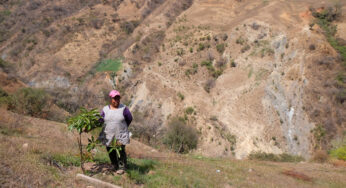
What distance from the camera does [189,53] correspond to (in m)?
25.7

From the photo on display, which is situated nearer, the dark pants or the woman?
the woman

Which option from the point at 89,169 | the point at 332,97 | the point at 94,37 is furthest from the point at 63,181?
the point at 94,37

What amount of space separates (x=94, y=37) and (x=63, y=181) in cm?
3901

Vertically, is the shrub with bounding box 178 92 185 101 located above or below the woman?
below

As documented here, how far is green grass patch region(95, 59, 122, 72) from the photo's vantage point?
92.4 feet

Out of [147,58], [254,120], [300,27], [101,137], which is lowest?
[254,120]

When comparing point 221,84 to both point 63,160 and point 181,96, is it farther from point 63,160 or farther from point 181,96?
point 63,160

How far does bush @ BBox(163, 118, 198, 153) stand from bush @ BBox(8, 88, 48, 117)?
9.05 metres

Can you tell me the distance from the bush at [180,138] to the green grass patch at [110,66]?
14.2m

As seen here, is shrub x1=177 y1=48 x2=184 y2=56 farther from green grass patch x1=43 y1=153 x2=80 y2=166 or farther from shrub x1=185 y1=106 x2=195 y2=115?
green grass patch x1=43 y1=153 x2=80 y2=166

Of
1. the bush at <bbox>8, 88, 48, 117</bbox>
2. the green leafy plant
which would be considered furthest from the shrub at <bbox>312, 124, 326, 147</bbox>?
the bush at <bbox>8, 88, 48, 117</bbox>

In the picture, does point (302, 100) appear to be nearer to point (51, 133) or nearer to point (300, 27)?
point (300, 27)

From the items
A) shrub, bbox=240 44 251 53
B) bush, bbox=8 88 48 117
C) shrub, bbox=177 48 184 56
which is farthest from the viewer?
shrub, bbox=177 48 184 56

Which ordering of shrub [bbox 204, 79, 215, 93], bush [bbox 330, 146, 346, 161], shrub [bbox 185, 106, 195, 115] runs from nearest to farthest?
bush [bbox 330, 146, 346, 161]
shrub [bbox 185, 106, 195, 115]
shrub [bbox 204, 79, 215, 93]
